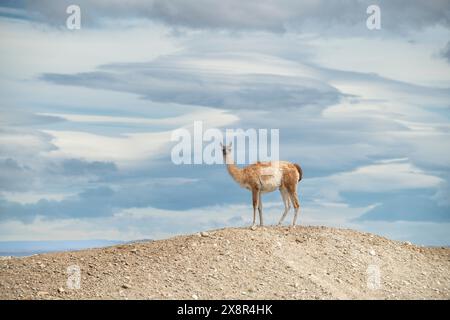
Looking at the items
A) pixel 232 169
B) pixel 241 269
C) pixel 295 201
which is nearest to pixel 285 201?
pixel 295 201

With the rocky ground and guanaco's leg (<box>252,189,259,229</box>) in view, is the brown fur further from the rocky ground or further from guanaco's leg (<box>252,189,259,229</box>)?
the rocky ground

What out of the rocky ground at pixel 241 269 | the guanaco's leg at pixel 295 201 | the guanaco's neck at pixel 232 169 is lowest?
the rocky ground at pixel 241 269

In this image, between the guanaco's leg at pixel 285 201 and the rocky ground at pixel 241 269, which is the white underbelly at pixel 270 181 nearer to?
the guanaco's leg at pixel 285 201

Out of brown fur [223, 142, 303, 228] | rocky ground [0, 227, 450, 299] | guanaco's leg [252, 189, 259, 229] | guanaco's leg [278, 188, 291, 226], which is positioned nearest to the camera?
rocky ground [0, 227, 450, 299]

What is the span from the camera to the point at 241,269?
17812mm

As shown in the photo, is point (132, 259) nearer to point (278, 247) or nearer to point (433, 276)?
point (278, 247)

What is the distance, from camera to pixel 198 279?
17.2 meters

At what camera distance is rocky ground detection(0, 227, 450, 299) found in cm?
1683

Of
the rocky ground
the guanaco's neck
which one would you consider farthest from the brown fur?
the rocky ground

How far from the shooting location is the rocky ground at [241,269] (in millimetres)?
16828

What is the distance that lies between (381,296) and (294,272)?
232 centimetres

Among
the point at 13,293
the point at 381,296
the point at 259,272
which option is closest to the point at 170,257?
the point at 259,272

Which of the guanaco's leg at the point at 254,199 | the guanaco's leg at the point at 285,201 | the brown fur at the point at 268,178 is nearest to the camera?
the guanaco's leg at the point at 254,199

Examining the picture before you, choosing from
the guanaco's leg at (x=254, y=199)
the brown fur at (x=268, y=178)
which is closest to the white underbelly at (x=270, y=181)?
the brown fur at (x=268, y=178)
